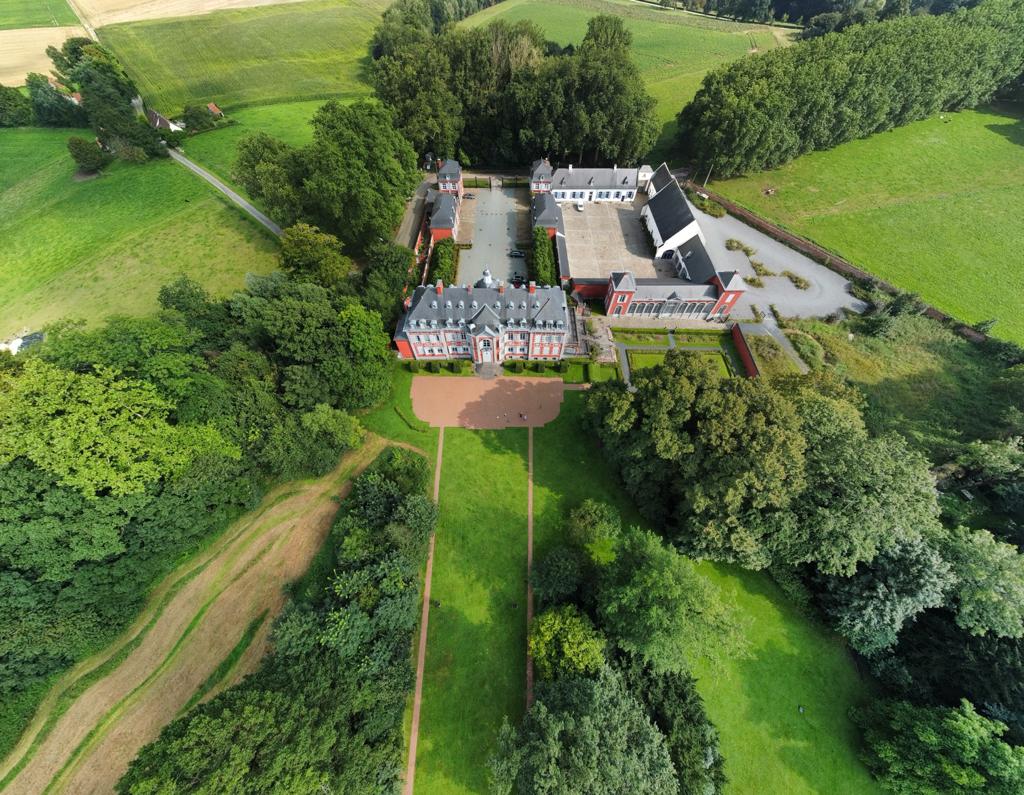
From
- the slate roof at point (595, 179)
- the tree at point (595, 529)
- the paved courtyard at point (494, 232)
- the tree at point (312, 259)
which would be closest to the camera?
the tree at point (595, 529)

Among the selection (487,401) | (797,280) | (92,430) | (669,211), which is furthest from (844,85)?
(92,430)

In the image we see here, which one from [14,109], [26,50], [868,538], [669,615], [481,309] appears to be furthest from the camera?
[26,50]

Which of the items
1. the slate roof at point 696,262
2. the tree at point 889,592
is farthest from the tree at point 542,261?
the tree at point 889,592

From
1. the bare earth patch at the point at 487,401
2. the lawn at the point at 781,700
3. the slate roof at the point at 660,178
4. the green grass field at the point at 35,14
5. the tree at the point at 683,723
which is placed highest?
the green grass field at the point at 35,14

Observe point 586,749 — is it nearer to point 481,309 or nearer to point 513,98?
point 481,309

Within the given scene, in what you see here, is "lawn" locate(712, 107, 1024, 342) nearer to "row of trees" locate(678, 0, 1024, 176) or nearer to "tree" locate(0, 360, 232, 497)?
"row of trees" locate(678, 0, 1024, 176)

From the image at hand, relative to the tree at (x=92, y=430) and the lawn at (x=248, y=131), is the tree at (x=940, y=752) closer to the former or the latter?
the tree at (x=92, y=430)

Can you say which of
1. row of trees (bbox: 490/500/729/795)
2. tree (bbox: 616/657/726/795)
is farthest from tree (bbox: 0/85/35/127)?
tree (bbox: 616/657/726/795)
